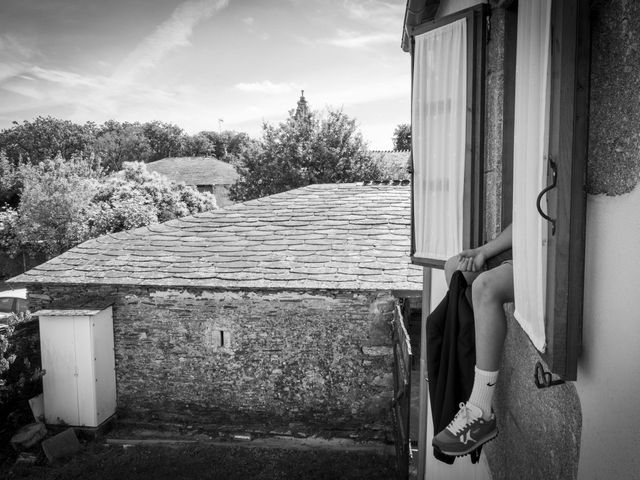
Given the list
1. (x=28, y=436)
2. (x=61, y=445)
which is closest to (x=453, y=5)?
(x=61, y=445)

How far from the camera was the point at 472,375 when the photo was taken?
237 centimetres

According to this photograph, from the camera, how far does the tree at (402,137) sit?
176ft

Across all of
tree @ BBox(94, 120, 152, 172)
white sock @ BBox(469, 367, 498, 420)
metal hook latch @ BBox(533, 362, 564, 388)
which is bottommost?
white sock @ BBox(469, 367, 498, 420)

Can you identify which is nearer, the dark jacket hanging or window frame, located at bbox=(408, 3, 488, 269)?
the dark jacket hanging

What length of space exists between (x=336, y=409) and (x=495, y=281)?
264 inches

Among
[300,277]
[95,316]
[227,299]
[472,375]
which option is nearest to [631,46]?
[472,375]

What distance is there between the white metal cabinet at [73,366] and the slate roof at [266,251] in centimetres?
69

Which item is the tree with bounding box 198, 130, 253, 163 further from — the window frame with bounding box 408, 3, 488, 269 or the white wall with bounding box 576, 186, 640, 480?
the white wall with bounding box 576, 186, 640, 480

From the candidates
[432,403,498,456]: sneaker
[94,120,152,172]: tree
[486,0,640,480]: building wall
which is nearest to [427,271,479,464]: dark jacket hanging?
[432,403,498,456]: sneaker

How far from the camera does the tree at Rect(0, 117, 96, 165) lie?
56375mm

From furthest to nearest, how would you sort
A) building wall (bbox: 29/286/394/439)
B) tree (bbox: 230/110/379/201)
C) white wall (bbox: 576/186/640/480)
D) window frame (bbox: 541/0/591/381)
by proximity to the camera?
tree (bbox: 230/110/379/201) < building wall (bbox: 29/286/394/439) < window frame (bbox: 541/0/591/381) < white wall (bbox: 576/186/640/480)

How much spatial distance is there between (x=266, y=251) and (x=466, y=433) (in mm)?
7078

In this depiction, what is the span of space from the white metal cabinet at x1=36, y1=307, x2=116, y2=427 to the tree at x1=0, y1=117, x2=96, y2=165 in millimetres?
53867

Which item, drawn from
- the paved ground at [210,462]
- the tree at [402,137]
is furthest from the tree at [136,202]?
the tree at [402,137]
